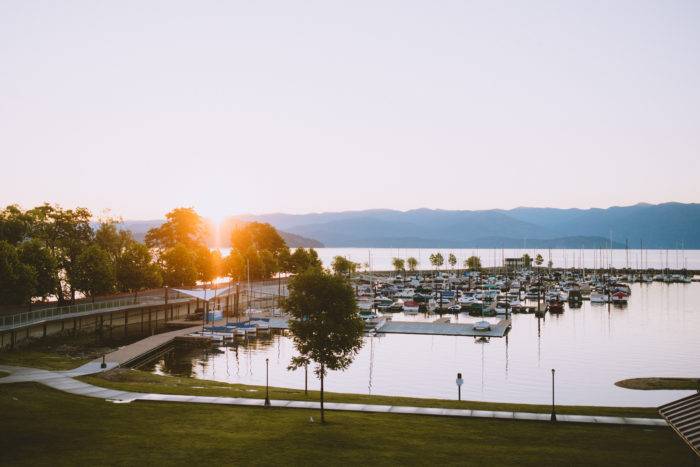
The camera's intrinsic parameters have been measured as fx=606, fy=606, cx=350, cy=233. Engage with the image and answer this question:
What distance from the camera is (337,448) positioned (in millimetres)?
27766

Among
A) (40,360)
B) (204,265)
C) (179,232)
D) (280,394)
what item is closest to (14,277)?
(40,360)

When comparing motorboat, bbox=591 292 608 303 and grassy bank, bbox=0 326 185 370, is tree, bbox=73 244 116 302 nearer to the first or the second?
grassy bank, bbox=0 326 185 370

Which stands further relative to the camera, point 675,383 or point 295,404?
point 675,383

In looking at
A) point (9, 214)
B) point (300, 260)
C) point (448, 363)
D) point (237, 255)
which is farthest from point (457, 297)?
point (9, 214)

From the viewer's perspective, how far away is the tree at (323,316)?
Result: 110 ft

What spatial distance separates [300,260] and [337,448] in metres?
108

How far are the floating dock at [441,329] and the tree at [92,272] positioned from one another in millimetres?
37678

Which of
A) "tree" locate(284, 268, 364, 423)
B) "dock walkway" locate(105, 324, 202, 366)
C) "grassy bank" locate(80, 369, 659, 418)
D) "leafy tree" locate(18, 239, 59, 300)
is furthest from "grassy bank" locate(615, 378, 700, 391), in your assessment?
"leafy tree" locate(18, 239, 59, 300)

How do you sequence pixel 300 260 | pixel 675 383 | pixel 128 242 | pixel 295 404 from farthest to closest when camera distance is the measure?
pixel 300 260
pixel 128 242
pixel 675 383
pixel 295 404

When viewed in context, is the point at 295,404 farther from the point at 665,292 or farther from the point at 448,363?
the point at 665,292

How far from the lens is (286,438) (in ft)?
95.2

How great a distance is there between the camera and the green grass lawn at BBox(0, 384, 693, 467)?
85.5 ft

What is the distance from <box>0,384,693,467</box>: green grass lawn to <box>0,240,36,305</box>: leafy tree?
1164 inches

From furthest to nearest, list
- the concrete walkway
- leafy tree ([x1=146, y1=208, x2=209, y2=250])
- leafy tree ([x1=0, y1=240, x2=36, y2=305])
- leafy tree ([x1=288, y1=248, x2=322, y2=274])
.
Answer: leafy tree ([x1=146, y1=208, x2=209, y2=250])
leafy tree ([x1=288, y1=248, x2=322, y2=274])
leafy tree ([x1=0, y1=240, x2=36, y2=305])
the concrete walkway
